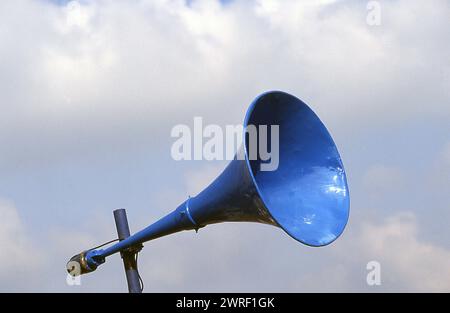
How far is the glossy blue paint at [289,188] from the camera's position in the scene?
19.6 ft

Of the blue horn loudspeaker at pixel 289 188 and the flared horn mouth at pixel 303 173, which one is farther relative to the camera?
the flared horn mouth at pixel 303 173

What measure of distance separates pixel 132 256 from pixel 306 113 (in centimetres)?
220

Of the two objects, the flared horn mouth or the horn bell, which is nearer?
the horn bell

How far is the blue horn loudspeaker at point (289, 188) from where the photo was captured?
5.96m

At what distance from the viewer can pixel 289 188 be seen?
6.48 metres

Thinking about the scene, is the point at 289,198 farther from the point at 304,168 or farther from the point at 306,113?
the point at 306,113

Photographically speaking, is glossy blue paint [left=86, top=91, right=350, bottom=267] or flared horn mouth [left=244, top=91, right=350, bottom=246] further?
flared horn mouth [left=244, top=91, right=350, bottom=246]

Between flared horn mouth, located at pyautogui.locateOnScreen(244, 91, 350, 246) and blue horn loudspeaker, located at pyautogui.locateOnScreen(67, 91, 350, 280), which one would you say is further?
flared horn mouth, located at pyautogui.locateOnScreen(244, 91, 350, 246)

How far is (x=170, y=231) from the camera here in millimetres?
6602

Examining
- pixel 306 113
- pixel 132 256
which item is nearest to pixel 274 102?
pixel 306 113

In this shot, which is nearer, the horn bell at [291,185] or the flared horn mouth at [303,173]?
the horn bell at [291,185]

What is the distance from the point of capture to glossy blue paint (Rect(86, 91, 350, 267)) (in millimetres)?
5965

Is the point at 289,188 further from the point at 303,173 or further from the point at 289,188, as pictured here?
the point at 303,173

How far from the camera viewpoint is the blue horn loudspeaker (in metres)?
5.96
